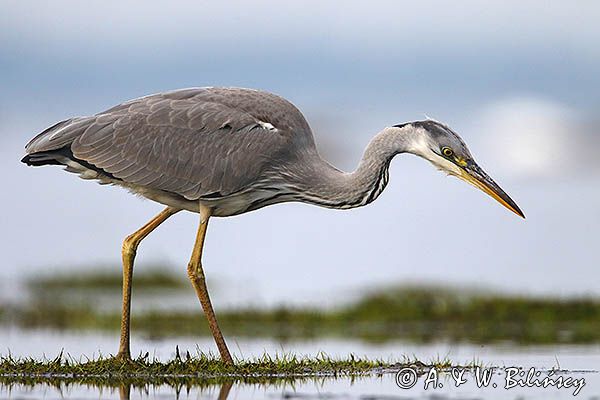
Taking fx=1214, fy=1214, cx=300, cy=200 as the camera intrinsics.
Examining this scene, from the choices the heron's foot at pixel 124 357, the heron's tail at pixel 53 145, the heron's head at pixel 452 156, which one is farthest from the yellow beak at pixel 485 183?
the heron's tail at pixel 53 145

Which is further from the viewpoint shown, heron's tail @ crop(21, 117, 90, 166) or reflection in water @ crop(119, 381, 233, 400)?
heron's tail @ crop(21, 117, 90, 166)

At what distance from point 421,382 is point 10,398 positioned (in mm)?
3831

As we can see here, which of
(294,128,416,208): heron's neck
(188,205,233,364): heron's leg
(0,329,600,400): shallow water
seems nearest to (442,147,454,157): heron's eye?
(294,128,416,208): heron's neck

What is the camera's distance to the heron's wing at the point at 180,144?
13.1m

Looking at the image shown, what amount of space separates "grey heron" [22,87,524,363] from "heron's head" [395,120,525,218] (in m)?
0.01

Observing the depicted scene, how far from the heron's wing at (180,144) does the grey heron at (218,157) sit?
0.04ft

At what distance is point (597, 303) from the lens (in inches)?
841

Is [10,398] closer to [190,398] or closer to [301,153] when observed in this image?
[190,398]

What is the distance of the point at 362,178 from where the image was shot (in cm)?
1309

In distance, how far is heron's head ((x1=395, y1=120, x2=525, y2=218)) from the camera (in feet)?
42.0

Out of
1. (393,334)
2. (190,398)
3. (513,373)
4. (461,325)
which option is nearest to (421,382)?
(513,373)

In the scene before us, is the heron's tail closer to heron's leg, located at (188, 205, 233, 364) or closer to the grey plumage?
the grey plumage

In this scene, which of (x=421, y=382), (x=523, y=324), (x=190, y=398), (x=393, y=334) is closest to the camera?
(x=190, y=398)

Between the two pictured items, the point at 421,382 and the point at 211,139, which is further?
the point at 211,139
